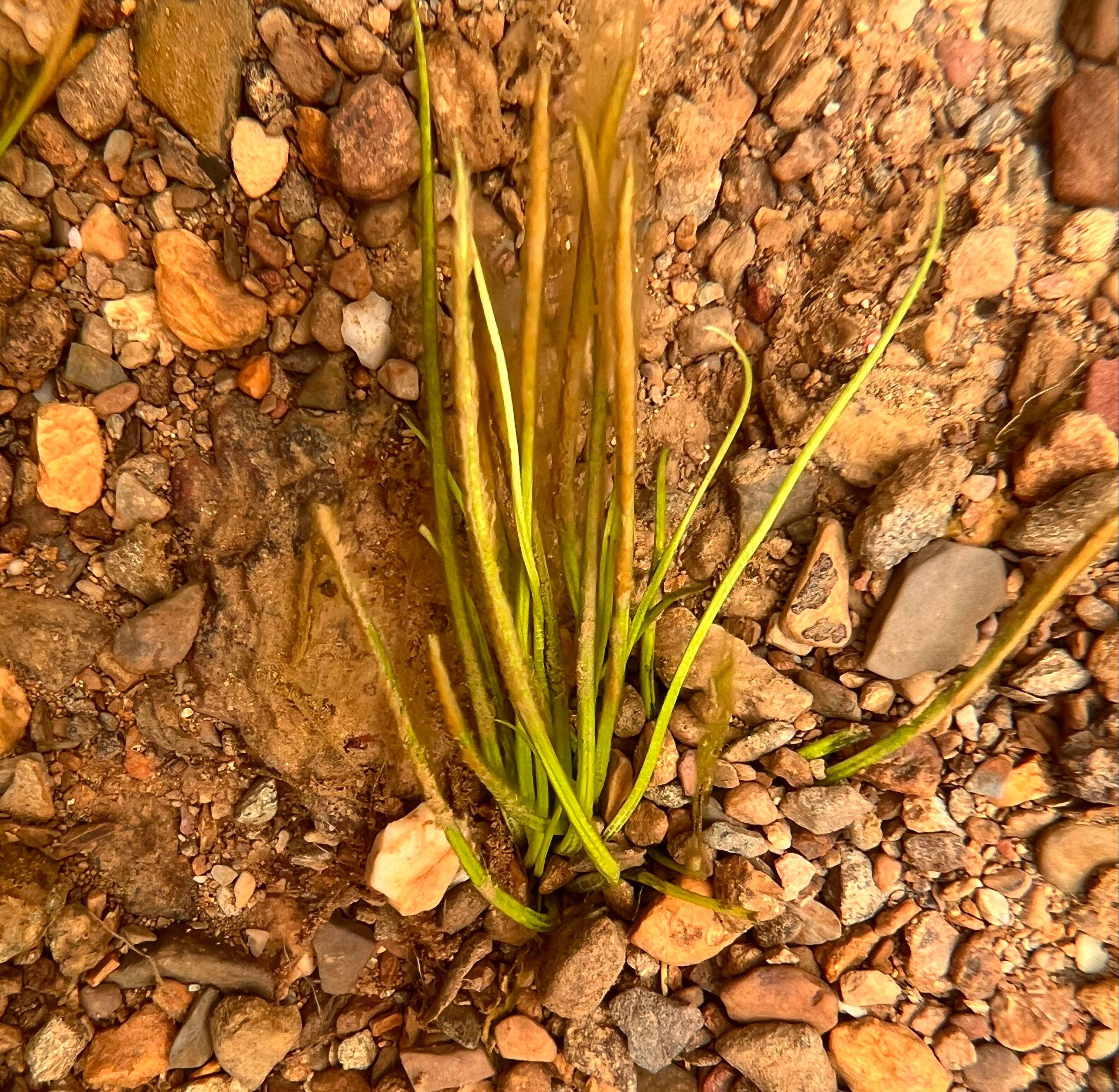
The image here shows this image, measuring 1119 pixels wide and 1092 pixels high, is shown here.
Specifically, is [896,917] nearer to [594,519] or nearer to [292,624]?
[594,519]

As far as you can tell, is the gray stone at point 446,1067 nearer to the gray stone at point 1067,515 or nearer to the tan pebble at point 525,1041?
the tan pebble at point 525,1041

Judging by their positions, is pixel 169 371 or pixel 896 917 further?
pixel 169 371

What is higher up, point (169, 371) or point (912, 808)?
point (169, 371)

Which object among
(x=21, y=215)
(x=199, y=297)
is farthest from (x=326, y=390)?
(x=21, y=215)

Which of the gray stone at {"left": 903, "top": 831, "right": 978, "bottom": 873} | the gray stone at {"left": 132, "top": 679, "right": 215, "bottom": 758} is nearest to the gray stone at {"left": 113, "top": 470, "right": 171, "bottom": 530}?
the gray stone at {"left": 132, "top": 679, "right": 215, "bottom": 758}

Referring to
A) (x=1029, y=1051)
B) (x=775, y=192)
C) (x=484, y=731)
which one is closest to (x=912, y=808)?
(x=1029, y=1051)

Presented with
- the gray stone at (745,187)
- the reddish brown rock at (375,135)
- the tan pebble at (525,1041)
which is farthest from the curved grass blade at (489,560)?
the gray stone at (745,187)

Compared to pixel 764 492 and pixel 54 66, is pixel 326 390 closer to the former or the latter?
pixel 54 66
